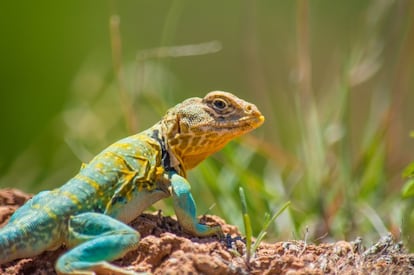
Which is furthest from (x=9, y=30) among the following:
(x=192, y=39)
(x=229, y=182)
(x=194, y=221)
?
(x=194, y=221)

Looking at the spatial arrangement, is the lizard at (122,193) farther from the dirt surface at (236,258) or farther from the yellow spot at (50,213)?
the dirt surface at (236,258)

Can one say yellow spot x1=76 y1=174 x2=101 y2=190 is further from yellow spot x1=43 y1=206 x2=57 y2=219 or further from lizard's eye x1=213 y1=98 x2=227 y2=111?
lizard's eye x1=213 y1=98 x2=227 y2=111

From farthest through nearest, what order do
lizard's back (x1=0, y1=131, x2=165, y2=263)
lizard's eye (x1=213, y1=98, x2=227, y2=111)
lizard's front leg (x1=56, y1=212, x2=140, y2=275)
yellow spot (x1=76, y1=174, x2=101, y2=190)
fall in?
lizard's eye (x1=213, y1=98, x2=227, y2=111), yellow spot (x1=76, y1=174, x2=101, y2=190), lizard's back (x1=0, y1=131, x2=165, y2=263), lizard's front leg (x1=56, y1=212, x2=140, y2=275)

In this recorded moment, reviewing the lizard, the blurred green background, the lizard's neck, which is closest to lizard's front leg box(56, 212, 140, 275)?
the lizard

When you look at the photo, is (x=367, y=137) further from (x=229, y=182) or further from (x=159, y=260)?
(x=159, y=260)

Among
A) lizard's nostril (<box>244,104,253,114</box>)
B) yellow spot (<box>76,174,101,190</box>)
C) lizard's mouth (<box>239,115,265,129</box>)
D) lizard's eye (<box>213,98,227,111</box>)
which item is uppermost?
lizard's eye (<box>213,98,227,111</box>)

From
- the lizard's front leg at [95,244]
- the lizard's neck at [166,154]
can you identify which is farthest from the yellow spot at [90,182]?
the lizard's neck at [166,154]
